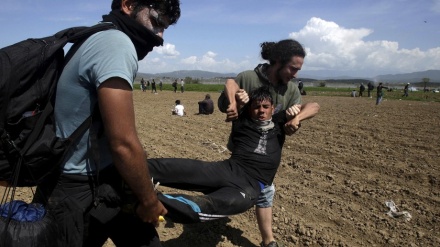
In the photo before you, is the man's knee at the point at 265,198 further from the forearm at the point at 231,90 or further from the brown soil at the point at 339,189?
the forearm at the point at 231,90

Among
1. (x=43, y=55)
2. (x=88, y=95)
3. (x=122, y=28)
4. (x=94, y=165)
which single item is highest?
(x=122, y=28)

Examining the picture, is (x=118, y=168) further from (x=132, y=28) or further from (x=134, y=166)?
(x=132, y=28)

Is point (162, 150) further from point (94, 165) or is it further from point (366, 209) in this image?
point (94, 165)

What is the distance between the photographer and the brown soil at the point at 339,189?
4184 millimetres

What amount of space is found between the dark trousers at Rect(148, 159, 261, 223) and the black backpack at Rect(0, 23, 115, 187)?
684 millimetres

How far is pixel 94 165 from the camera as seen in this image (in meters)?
1.95

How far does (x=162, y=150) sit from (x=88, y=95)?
21.7 ft

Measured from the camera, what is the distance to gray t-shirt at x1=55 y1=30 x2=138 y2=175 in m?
1.68

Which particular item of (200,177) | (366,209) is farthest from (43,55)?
(366,209)

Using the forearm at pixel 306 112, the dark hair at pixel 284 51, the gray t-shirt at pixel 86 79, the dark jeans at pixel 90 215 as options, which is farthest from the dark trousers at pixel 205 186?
the dark hair at pixel 284 51

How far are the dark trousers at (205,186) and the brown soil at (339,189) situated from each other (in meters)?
1.54

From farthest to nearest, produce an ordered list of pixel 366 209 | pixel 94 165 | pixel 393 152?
1. pixel 393 152
2. pixel 366 209
3. pixel 94 165

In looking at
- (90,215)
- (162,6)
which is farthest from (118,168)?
(162,6)

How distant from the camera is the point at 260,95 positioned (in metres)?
3.38
